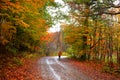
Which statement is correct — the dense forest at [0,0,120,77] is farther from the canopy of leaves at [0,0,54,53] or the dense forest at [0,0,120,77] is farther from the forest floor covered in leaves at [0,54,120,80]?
the forest floor covered in leaves at [0,54,120,80]

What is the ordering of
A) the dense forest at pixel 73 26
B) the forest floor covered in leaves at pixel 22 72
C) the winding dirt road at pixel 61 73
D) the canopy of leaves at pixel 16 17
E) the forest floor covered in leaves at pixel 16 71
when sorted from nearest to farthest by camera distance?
the forest floor covered in leaves at pixel 16 71, the forest floor covered in leaves at pixel 22 72, the canopy of leaves at pixel 16 17, the winding dirt road at pixel 61 73, the dense forest at pixel 73 26

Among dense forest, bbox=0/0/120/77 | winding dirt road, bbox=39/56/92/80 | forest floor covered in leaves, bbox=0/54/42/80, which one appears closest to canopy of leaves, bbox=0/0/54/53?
dense forest, bbox=0/0/120/77

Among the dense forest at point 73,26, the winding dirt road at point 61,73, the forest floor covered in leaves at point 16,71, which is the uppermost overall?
the dense forest at point 73,26

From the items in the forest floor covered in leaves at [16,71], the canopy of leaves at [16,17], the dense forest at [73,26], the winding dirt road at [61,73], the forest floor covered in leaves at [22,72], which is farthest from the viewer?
the dense forest at [73,26]

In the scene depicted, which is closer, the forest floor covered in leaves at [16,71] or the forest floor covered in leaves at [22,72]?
the forest floor covered in leaves at [16,71]

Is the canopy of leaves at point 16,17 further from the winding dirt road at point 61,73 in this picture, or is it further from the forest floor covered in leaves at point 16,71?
the winding dirt road at point 61,73

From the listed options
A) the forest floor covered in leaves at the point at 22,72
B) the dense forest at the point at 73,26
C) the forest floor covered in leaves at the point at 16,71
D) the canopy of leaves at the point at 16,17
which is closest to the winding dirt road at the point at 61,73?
the forest floor covered in leaves at the point at 22,72

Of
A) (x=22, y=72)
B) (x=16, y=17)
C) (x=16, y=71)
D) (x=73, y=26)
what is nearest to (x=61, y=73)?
(x=22, y=72)

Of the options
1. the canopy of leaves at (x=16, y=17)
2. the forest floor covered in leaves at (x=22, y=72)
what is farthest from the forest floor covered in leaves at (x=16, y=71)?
the canopy of leaves at (x=16, y=17)

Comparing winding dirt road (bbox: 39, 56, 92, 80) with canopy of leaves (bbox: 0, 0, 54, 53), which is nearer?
canopy of leaves (bbox: 0, 0, 54, 53)

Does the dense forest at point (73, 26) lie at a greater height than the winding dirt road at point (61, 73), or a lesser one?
greater

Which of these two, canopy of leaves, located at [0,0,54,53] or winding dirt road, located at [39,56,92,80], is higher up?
canopy of leaves, located at [0,0,54,53]

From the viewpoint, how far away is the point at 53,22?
4006cm

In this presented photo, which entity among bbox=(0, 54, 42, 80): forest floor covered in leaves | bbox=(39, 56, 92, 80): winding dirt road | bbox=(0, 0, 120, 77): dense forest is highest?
bbox=(0, 0, 120, 77): dense forest
